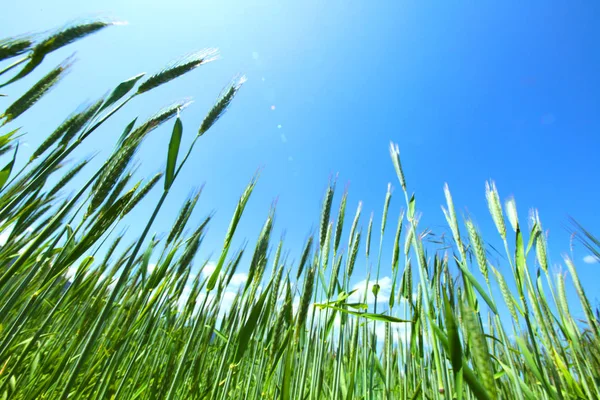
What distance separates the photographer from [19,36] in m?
0.99

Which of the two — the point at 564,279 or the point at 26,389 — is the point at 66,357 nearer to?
the point at 26,389

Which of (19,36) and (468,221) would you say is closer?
(19,36)

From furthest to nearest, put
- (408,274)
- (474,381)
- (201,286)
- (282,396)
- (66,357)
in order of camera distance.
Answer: (408,274)
(201,286)
(66,357)
(282,396)
(474,381)

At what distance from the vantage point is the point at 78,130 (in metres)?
1.05

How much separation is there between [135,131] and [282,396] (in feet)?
2.90

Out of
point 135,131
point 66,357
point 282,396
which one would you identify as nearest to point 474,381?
point 282,396

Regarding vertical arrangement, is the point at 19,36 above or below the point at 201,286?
above

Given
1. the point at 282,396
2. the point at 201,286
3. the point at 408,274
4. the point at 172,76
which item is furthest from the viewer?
the point at 408,274

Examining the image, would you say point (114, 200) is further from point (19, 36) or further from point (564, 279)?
point (564, 279)

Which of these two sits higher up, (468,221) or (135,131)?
(468,221)

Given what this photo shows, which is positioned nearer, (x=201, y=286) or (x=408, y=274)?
(x=201, y=286)

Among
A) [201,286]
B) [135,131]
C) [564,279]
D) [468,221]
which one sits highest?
[564,279]

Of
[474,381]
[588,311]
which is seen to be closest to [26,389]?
[474,381]

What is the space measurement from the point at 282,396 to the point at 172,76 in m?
1.09
